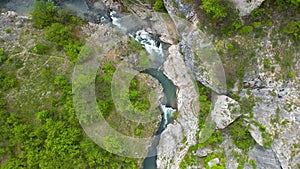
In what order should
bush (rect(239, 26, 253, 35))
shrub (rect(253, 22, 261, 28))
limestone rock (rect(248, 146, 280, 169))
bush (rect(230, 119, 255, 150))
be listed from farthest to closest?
bush (rect(230, 119, 255, 150)), bush (rect(239, 26, 253, 35)), shrub (rect(253, 22, 261, 28)), limestone rock (rect(248, 146, 280, 169))

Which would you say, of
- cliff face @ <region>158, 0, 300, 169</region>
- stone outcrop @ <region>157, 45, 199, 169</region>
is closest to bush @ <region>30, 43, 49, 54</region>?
stone outcrop @ <region>157, 45, 199, 169</region>

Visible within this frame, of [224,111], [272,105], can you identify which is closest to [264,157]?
[272,105]

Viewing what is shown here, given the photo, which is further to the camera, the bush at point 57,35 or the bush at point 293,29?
the bush at point 57,35

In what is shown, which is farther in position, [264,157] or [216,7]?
Answer: [216,7]

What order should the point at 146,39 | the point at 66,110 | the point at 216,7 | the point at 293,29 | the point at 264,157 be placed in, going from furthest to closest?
the point at 146,39, the point at 66,110, the point at 216,7, the point at 264,157, the point at 293,29

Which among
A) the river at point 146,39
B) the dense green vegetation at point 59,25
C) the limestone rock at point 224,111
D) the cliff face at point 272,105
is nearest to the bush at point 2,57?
the dense green vegetation at point 59,25

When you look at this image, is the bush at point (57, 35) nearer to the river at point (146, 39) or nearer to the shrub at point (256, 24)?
the river at point (146, 39)

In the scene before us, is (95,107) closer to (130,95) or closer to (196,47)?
(130,95)

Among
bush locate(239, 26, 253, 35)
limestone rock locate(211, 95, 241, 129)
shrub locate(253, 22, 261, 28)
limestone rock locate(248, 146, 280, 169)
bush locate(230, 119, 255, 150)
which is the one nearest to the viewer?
limestone rock locate(248, 146, 280, 169)

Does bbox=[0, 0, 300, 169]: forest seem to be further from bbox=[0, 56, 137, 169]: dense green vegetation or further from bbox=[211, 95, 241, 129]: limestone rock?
bbox=[211, 95, 241, 129]: limestone rock

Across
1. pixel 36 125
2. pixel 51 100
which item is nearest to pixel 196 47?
pixel 51 100

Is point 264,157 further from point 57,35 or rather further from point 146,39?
point 57,35

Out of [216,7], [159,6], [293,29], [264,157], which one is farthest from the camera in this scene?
[159,6]
